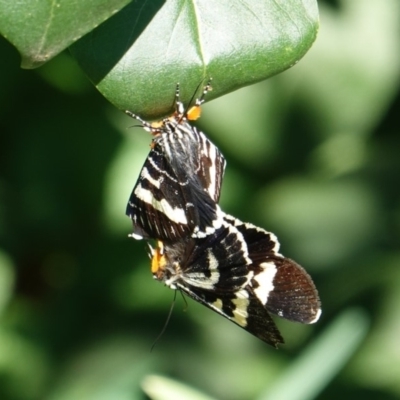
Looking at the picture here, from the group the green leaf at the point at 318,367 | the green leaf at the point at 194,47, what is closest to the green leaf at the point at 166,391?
the green leaf at the point at 318,367

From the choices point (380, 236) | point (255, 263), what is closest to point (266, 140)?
point (380, 236)

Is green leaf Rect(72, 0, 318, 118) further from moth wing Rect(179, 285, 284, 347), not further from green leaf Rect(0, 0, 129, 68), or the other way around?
moth wing Rect(179, 285, 284, 347)

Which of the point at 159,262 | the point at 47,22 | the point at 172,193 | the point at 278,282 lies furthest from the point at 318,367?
the point at 47,22

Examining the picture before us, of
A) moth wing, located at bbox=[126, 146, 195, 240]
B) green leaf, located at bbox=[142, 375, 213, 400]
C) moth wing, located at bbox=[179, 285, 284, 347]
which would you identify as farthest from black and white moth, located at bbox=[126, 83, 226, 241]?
green leaf, located at bbox=[142, 375, 213, 400]

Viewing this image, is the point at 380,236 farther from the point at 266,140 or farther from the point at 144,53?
the point at 144,53

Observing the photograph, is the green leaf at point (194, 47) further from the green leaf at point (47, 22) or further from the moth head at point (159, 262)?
the moth head at point (159, 262)

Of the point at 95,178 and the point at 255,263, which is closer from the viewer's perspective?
the point at 255,263
